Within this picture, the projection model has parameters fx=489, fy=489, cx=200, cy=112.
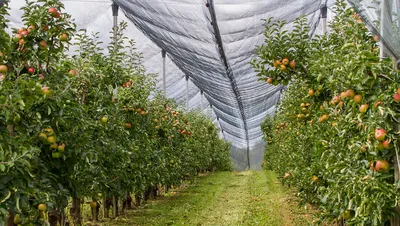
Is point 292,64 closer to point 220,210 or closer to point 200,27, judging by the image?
point 200,27

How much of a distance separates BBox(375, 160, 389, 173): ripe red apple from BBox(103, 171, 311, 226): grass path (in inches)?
162

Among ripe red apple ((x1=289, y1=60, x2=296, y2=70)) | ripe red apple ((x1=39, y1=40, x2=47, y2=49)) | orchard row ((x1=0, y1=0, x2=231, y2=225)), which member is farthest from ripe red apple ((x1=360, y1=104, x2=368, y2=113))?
ripe red apple ((x1=39, y1=40, x2=47, y2=49))

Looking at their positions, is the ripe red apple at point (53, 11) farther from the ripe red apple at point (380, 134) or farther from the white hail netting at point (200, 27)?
the white hail netting at point (200, 27)

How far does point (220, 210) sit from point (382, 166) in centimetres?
642

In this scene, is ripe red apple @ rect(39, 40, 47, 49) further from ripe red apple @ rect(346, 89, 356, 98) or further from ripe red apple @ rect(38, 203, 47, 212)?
ripe red apple @ rect(346, 89, 356, 98)

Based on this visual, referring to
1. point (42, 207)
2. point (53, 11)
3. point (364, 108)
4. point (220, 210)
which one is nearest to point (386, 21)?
point (364, 108)

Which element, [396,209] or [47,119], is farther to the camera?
[47,119]

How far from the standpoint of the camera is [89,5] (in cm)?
857

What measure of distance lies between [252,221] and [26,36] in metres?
5.04

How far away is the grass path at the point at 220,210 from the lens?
24.9 ft

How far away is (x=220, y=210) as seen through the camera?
9188mm

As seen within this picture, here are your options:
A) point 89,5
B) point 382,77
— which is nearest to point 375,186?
point 382,77

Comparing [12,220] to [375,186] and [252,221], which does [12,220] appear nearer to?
[375,186]

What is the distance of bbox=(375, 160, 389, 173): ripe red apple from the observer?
2.99 metres
